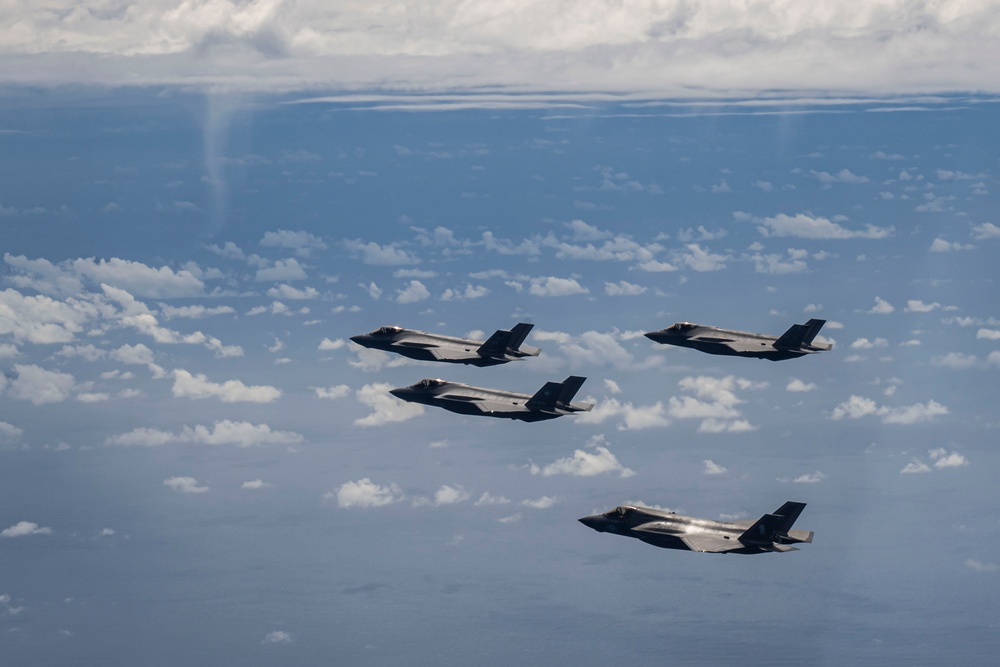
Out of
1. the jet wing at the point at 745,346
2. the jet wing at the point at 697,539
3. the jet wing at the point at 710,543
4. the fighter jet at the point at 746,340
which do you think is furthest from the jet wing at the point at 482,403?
the jet wing at the point at 745,346

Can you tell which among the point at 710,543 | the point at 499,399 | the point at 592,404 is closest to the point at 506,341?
the point at 499,399

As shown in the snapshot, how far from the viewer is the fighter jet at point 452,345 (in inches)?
6713

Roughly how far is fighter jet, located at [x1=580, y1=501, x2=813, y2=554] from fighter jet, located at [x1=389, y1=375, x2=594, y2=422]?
46.6 ft

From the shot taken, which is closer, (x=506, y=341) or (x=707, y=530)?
(x=707, y=530)

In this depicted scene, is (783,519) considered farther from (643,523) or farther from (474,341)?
(474,341)

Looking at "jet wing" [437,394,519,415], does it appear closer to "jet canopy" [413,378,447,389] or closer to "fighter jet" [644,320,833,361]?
"jet canopy" [413,378,447,389]

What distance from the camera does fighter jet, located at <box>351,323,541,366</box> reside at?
559 feet

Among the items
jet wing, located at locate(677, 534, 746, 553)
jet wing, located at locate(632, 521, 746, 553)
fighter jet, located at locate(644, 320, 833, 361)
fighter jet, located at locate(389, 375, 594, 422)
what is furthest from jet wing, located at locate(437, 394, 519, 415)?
jet wing, located at locate(677, 534, 746, 553)

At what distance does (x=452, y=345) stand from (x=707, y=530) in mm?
42870

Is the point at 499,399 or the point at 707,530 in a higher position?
the point at 499,399

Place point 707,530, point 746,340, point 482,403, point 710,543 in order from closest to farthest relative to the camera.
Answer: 1. point 710,543
2. point 707,530
3. point 482,403
4. point 746,340

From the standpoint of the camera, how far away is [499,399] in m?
166

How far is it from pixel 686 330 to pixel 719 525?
30352 mm

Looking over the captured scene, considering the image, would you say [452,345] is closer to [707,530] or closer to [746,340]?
[746,340]
